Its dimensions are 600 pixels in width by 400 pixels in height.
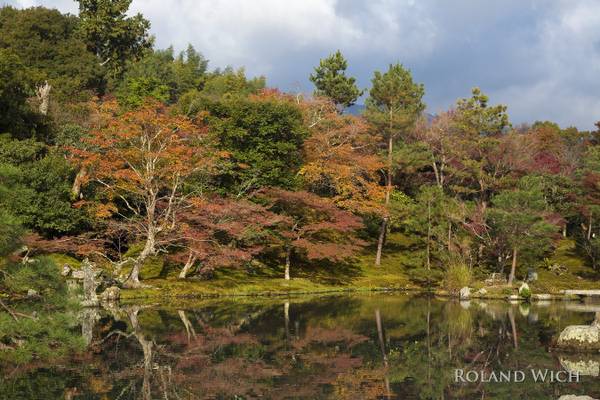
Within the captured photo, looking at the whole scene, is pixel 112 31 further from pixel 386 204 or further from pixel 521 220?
pixel 521 220

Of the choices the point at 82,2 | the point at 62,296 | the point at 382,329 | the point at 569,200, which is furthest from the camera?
the point at 82,2

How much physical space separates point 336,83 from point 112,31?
18.8m

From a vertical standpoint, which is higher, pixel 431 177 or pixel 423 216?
pixel 431 177

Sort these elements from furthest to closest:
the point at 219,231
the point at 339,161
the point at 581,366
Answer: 1. the point at 339,161
2. the point at 219,231
3. the point at 581,366

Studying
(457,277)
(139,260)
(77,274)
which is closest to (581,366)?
(457,277)

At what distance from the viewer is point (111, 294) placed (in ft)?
93.0

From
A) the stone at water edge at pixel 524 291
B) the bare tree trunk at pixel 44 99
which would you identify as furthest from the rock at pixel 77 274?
the stone at water edge at pixel 524 291

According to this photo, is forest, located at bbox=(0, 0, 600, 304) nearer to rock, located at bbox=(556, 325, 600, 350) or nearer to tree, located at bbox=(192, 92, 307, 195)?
tree, located at bbox=(192, 92, 307, 195)

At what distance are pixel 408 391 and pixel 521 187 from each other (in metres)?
27.8

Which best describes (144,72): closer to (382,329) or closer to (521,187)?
(521,187)

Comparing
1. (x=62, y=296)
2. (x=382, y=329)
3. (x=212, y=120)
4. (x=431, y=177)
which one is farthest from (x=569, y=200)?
(x=62, y=296)

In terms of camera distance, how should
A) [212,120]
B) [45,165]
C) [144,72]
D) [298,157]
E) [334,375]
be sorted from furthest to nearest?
1. [144,72]
2. [298,157]
3. [212,120]
4. [45,165]
5. [334,375]

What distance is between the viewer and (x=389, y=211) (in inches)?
1599

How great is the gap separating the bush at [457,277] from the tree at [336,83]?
21935 mm
